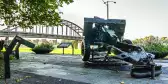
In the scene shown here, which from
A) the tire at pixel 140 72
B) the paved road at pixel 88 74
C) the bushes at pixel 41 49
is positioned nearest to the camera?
the paved road at pixel 88 74

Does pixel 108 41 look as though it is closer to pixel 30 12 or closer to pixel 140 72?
pixel 140 72

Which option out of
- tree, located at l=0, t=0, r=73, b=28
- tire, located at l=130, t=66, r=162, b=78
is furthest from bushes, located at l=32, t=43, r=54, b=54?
tire, located at l=130, t=66, r=162, b=78

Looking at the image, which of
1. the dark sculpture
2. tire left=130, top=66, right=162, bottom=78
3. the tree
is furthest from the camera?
the tree

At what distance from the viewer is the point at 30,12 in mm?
13562

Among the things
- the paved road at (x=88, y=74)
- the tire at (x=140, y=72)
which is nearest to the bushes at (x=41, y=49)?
the paved road at (x=88, y=74)

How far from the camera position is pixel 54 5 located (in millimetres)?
13828

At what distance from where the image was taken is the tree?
1285cm

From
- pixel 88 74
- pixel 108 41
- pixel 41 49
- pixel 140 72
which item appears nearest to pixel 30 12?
pixel 108 41

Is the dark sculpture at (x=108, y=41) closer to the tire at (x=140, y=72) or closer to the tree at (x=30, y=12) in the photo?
the tire at (x=140, y=72)

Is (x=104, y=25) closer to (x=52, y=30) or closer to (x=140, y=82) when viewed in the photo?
(x=140, y=82)

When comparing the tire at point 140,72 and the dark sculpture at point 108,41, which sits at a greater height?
the dark sculpture at point 108,41

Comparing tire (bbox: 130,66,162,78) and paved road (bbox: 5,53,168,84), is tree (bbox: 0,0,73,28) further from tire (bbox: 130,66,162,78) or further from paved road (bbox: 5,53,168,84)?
tire (bbox: 130,66,162,78)

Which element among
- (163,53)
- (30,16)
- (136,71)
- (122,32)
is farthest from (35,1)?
(163,53)

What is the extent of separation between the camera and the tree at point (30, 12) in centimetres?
1285
